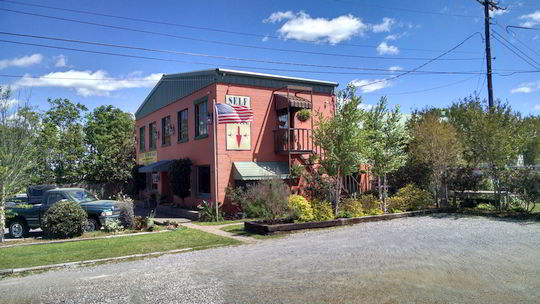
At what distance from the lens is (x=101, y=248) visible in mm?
9961

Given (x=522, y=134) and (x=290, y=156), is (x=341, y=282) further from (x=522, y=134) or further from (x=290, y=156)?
(x=522, y=134)

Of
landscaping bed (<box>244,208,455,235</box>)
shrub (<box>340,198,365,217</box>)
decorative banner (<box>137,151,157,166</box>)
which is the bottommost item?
landscaping bed (<box>244,208,455,235</box>)

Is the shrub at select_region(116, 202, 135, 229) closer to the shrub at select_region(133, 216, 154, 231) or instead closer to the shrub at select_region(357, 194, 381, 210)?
the shrub at select_region(133, 216, 154, 231)

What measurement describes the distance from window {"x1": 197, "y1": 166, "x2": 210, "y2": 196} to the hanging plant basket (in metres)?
4.94

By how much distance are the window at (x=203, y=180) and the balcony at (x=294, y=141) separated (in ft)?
11.7

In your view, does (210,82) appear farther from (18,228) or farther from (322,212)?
(18,228)

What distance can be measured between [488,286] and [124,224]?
11355 mm

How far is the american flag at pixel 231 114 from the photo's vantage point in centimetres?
1517

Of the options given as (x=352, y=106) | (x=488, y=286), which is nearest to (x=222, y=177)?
(x=352, y=106)

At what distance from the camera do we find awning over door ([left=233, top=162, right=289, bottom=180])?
52.6ft

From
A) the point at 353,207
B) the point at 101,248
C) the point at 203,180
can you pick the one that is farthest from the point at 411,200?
the point at 101,248

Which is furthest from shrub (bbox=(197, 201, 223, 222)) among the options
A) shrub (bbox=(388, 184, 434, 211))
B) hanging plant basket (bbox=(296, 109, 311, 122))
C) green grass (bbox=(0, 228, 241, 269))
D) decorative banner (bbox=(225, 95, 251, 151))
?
shrub (bbox=(388, 184, 434, 211))

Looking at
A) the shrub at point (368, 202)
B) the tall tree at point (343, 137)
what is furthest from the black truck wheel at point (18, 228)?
the shrub at point (368, 202)

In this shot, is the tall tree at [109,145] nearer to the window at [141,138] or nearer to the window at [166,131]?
the window at [141,138]
